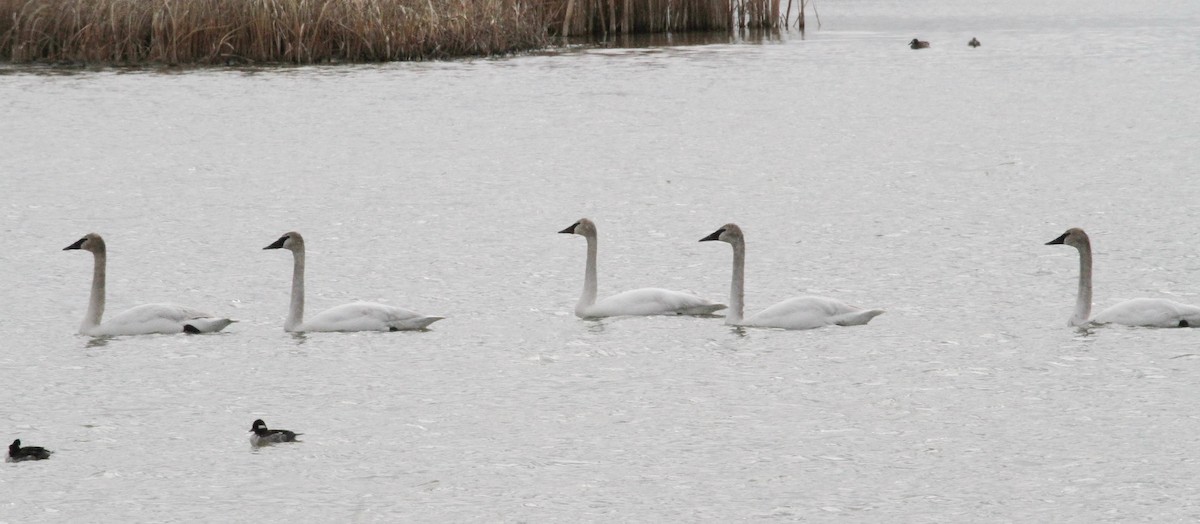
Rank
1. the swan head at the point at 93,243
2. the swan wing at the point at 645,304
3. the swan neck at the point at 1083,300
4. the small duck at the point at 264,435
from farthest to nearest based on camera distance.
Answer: the swan head at the point at 93,243 < the swan wing at the point at 645,304 < the swan neck at the point at 1083,300 < the small duck at the point at 264,435

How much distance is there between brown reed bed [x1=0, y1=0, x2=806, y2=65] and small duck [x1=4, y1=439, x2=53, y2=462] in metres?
15.6

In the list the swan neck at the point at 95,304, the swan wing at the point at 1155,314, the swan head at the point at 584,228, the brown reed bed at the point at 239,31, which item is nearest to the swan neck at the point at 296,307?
the swan neck at the point at 95,304

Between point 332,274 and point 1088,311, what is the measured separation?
4221 millimetres

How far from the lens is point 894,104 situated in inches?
728

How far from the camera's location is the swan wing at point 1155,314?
760 cm

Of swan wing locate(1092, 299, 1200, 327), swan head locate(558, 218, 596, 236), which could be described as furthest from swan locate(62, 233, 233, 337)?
swan wing locate(1092, 299, 1200, 327)

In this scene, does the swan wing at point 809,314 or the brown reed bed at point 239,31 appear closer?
the swan wing at point 809,314

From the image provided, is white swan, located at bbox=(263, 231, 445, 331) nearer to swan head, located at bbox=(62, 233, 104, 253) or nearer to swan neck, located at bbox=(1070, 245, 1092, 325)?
swan head, located at bbox=(62, 233, 104, 253)

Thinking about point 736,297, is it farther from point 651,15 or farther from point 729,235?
point 651,15

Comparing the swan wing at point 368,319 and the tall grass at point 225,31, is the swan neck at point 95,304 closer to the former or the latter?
the swan wing at point 368,319

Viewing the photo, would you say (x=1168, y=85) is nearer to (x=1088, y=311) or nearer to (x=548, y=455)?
(x=1088, y=311)

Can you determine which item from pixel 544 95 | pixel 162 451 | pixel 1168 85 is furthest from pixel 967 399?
pixel 1168 85

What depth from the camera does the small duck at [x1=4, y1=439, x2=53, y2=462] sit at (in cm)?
571

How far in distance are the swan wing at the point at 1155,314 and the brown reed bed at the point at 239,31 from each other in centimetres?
1479
